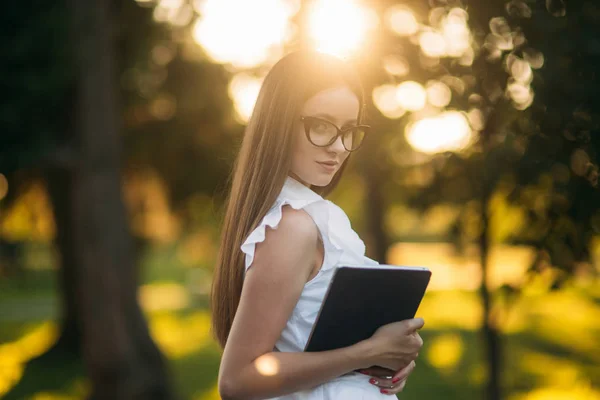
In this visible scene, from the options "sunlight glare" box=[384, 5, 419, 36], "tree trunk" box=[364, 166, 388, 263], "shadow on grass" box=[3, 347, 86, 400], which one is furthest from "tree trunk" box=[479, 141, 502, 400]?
"shadow on grass" box=[3, 347, 86, 400]

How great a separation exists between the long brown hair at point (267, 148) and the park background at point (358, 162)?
880 millimetres

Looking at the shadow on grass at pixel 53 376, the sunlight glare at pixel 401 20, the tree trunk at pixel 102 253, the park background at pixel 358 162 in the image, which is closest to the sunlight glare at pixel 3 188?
the park background at pixel 358 162

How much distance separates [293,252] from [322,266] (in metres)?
0.11

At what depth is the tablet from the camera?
1.72 metres

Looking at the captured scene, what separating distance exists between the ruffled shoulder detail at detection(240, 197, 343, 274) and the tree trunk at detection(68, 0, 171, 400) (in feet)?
24.5

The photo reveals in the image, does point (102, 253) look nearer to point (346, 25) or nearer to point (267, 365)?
point (346, 25)

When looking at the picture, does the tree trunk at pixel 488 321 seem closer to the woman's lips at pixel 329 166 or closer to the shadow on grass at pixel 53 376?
the woman's lips at pixel 329 166

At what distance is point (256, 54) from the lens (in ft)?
28.2

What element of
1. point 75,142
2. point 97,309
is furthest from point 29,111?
point 97,309

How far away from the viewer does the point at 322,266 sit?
1824 millimetres

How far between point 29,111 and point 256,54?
272cm

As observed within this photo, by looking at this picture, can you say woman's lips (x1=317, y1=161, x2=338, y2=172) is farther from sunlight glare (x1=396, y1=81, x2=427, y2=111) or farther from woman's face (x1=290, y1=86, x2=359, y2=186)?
sunlight glare (x1=396, y1=81, x2=427, y2=111)

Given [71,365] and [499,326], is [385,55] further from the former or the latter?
[71,365]

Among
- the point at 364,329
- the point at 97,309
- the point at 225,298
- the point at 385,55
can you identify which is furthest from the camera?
the point at 97,309
